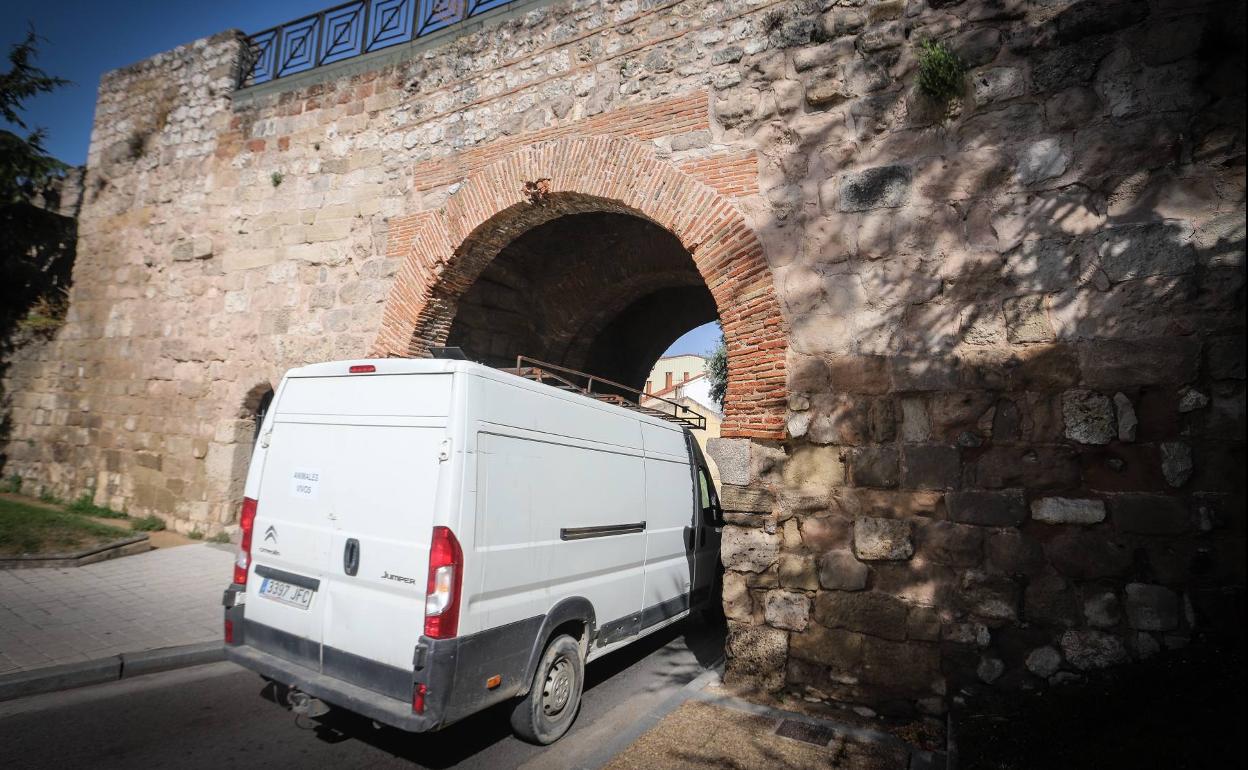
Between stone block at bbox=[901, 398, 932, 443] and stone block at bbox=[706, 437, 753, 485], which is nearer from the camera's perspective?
stone block at bbox=[901, 398, 932, 443]

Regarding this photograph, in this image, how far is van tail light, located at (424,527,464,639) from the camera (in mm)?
3043

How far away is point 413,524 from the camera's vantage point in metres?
3.18

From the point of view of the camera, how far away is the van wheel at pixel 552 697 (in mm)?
3637

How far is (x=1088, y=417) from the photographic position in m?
4.09

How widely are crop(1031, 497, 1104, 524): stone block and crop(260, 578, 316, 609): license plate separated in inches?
180

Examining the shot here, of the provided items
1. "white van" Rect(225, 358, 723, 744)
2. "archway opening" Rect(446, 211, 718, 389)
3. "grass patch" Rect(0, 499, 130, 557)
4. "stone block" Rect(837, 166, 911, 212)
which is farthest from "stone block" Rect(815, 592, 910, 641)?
"grass patch" Rect(0, 499, 130, 557)

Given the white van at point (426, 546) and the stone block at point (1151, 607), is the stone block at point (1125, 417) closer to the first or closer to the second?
the stone block at point (1151, 607)

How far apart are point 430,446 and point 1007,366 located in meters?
3.89

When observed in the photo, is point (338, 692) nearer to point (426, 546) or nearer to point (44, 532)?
point (426, 546)

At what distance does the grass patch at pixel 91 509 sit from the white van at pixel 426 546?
742 cm

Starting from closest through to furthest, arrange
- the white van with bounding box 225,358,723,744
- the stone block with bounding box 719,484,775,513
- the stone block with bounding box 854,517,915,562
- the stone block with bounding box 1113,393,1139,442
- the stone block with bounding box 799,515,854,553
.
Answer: the white van with bounding box 225,358,723,744
the stone block with bounding box 1113,393,1139,442
the stone block with bounding box 854,517,915,562
the stone block with bounding box 799,515,854,553
the stone block with bounding box 719,484,775,513

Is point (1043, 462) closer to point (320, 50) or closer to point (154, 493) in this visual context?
point (320, 50)

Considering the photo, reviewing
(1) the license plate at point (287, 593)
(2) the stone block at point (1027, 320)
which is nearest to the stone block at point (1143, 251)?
(2) the stone block at point (1027, 320)

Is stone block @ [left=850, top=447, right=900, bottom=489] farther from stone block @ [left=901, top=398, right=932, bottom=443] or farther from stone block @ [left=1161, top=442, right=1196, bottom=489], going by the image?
stone block @ [left=1161, top=442, right=1196, bottom=489]
